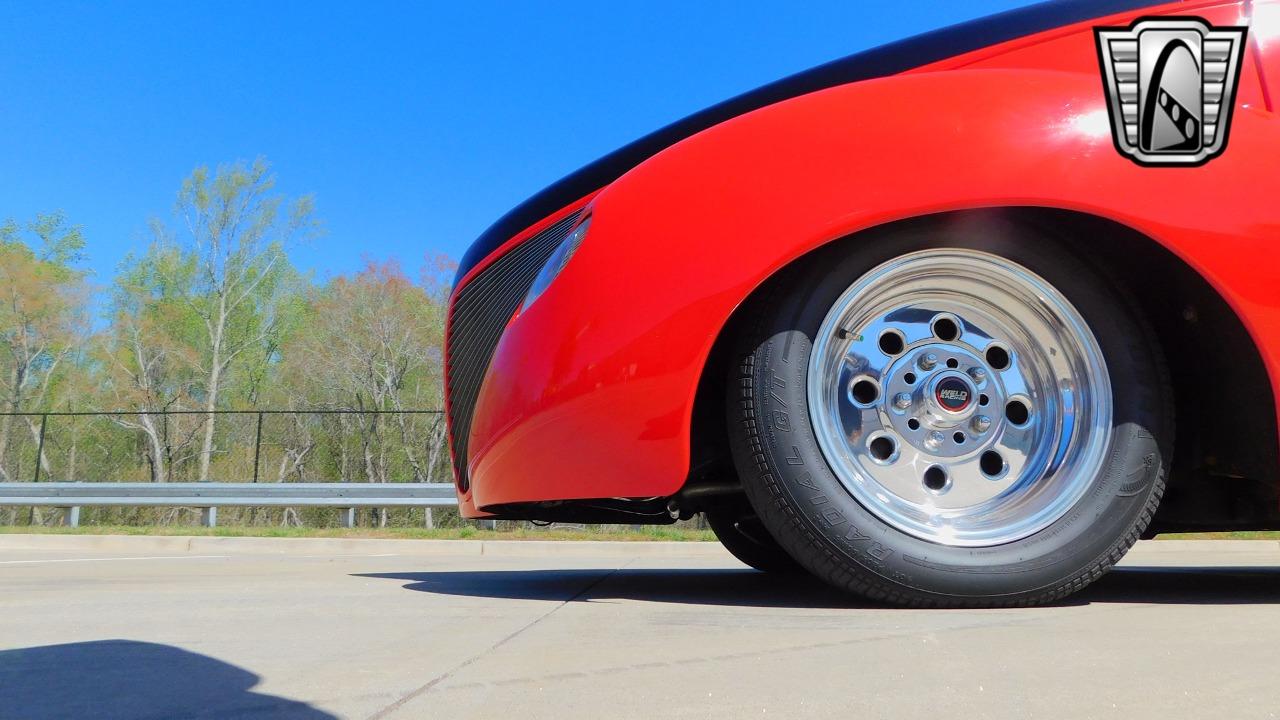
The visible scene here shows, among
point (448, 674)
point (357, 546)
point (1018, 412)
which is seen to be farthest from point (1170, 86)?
point (357, 546)

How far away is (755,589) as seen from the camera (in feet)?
8.34

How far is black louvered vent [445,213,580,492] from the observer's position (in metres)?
2.37

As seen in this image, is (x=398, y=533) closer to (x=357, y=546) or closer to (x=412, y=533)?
(x=412, y=533)

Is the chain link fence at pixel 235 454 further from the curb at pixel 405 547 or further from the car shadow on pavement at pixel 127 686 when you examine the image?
the car shadow on pavement at pixel 127 686

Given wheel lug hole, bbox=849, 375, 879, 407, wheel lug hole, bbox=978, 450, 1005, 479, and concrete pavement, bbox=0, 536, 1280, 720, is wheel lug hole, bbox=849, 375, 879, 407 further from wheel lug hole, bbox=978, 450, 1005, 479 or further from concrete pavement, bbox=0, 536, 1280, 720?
concrete pavement, bbox=0, 536, 1280, 720

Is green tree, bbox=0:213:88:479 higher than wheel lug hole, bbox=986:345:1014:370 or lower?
higher

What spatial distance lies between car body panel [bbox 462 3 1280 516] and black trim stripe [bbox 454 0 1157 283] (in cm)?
13

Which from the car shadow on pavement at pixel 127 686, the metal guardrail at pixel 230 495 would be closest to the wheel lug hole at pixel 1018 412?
the car shadow on pavement at pixel 127 686

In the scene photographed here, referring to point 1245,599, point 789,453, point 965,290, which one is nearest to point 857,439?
point 789,453

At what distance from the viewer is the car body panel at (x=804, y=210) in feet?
6.21

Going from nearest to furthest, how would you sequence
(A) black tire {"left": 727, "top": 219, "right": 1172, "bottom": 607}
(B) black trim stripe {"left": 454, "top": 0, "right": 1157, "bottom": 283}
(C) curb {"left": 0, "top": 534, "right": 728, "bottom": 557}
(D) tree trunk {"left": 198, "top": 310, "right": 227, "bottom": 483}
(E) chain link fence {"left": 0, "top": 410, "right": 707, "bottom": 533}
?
1. (A) black tire {"left": 727, "top": 219, "right": 1172, "bottom": 607}
2. (B) black trim stripe {"left": 454, "top": 0, "right": 1157, "bottom": 283}
3. (C) curb {"left": 0, "top": 534, "right": 728, "bottom": 557}
4. (E) chain link fence {"left": 0, "top": 410, "right": 707, "bottom": 533}
5. (D) tree trunk {"left": 198, "top": 310, "right": 227, "bottom": 483}

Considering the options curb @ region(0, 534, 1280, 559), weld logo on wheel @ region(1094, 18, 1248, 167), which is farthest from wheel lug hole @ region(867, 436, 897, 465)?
curb @ region(0, 534, 1280, 559)

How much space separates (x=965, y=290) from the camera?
2088mm

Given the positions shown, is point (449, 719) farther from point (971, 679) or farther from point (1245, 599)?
point (1245, 599)
